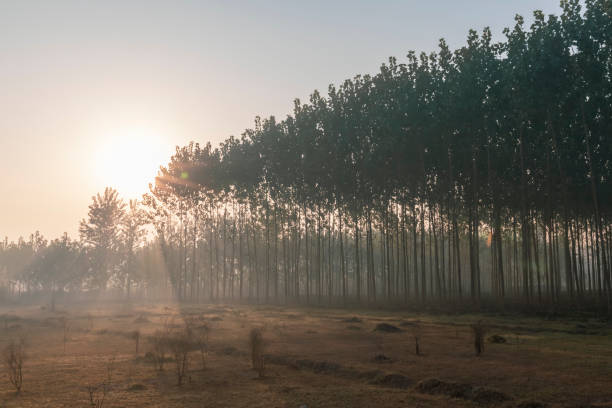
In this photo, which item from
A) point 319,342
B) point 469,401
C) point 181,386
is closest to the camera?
point 469,401

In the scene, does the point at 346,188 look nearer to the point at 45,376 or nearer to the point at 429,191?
the point at 429,191

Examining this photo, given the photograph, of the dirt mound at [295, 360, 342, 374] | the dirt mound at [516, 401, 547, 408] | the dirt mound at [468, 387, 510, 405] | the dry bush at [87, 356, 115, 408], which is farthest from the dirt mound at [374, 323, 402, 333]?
the dirt mound at [516, 401, 547, 408]

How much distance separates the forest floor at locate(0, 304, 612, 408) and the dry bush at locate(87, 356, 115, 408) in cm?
14

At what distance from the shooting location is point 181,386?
15.4 m

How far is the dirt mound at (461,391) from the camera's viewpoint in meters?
12.3

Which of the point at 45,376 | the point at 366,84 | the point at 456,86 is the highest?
the point at 366,84

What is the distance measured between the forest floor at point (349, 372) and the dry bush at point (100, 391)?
0.14 metres

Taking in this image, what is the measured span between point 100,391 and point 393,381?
336 inches

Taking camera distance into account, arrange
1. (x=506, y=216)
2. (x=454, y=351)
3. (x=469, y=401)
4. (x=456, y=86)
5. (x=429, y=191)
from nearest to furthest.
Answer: (x=469, y=401)
(x=454, y=351)
(x=456, y=86)
(x=429, y=191)
(x=506, y=216)

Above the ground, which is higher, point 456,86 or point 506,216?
point 456,86

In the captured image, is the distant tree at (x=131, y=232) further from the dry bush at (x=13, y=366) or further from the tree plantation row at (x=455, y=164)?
the dry bush at (x=13, y=366)

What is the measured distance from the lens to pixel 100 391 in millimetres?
14867

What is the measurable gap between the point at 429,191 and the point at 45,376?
39067 mm

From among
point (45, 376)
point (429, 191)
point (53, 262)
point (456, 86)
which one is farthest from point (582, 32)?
point (53, 262)
